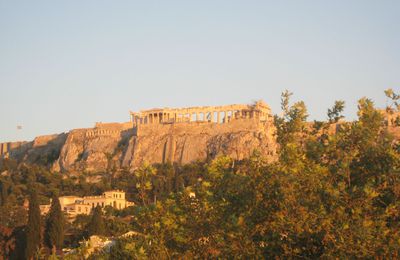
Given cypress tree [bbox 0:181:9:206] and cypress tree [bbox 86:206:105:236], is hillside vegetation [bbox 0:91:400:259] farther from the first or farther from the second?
cypress tree [bbox 0:181:9:206]

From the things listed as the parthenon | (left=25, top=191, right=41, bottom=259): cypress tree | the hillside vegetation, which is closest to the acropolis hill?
the parthenon

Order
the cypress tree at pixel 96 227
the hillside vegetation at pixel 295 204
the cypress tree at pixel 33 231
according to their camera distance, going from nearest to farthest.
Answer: the hillside vegetation at pixel 295 204 < the cypress tree at pixel 33 231 < the cypress tree at pixel 96 227

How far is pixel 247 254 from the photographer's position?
16578 mm

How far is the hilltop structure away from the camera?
66.1 metres

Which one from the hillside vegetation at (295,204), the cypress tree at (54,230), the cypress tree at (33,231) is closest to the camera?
the hillside vegetation at (295,204)

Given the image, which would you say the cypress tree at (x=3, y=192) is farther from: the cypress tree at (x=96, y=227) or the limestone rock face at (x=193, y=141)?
the cypress tree at (x=96, y=227)

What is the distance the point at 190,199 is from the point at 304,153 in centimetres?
313

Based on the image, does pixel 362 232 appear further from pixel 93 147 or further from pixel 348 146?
pixel 93 147

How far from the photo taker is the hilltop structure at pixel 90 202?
66.1 metres

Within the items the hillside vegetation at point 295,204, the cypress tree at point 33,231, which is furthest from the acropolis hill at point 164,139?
the hillside vegetation at point 295,204

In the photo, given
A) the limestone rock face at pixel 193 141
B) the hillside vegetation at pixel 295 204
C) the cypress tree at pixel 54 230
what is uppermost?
the limestone rock face at pixel 193 141

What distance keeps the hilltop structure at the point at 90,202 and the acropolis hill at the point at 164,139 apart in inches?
306

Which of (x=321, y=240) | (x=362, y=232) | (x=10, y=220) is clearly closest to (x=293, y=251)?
(x=321, y=240)

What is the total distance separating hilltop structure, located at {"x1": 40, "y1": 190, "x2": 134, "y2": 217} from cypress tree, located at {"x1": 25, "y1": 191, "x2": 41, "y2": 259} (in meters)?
18.7
